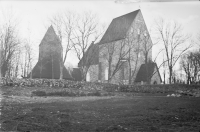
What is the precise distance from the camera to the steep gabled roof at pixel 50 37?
62.7 ft

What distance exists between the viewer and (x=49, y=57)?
22.3 m

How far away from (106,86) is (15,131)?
40.5ft

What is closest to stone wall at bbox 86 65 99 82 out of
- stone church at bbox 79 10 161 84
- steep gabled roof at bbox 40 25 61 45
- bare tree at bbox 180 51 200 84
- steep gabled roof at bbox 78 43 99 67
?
stone church at bbox 79 10 161 84

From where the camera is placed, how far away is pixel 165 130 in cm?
367

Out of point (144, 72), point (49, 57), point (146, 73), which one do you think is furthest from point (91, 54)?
point (146, 73)

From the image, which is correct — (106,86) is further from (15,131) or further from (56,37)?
(15,131)

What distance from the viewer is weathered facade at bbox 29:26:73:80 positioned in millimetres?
19969

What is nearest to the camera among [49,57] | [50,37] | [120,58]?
[50,37]

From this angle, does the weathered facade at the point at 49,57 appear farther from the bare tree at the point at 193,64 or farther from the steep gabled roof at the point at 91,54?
the bare tree at the point at 193,64

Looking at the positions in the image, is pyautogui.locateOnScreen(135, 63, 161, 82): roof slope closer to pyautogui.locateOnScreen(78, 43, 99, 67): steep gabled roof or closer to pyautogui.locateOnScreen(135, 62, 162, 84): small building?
pyautogui.locateOnScreen(135, 62, 162, 84): small building

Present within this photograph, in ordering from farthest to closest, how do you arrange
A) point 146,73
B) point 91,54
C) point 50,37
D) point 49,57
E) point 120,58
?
point 146,73, point 49,57, point 91,54, point 120,58, point 50,37

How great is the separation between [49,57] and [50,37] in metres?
3.02

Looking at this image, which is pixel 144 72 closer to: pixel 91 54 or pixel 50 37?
pixel 91 54

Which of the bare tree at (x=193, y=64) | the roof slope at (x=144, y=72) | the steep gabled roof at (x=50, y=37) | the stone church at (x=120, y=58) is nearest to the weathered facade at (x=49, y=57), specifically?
the steep gabled roof at (x=50, y=37)
